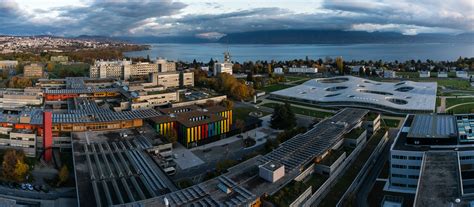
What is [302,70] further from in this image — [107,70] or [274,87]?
[107,70]

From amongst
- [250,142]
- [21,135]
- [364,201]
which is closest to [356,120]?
[250,142]

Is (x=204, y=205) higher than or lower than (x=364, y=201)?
higher

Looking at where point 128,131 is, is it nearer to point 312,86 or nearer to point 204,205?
point 204,205

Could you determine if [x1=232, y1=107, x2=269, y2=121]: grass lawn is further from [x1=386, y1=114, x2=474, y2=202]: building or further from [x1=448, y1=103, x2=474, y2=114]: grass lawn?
[x1=448, y1=103, x2=474, y2=114]: grass lawn

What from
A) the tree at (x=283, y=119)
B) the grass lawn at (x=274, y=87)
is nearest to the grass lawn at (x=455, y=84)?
the grass lawn at (x=274, y=87)

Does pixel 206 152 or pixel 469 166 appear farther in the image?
pixel 206 152

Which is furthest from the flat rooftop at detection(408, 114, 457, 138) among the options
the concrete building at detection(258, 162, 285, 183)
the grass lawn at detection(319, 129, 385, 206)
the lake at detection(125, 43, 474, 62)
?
the lake at detection(125, 43, 474, 62)

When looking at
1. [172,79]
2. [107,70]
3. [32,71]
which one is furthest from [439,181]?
[32,71]
